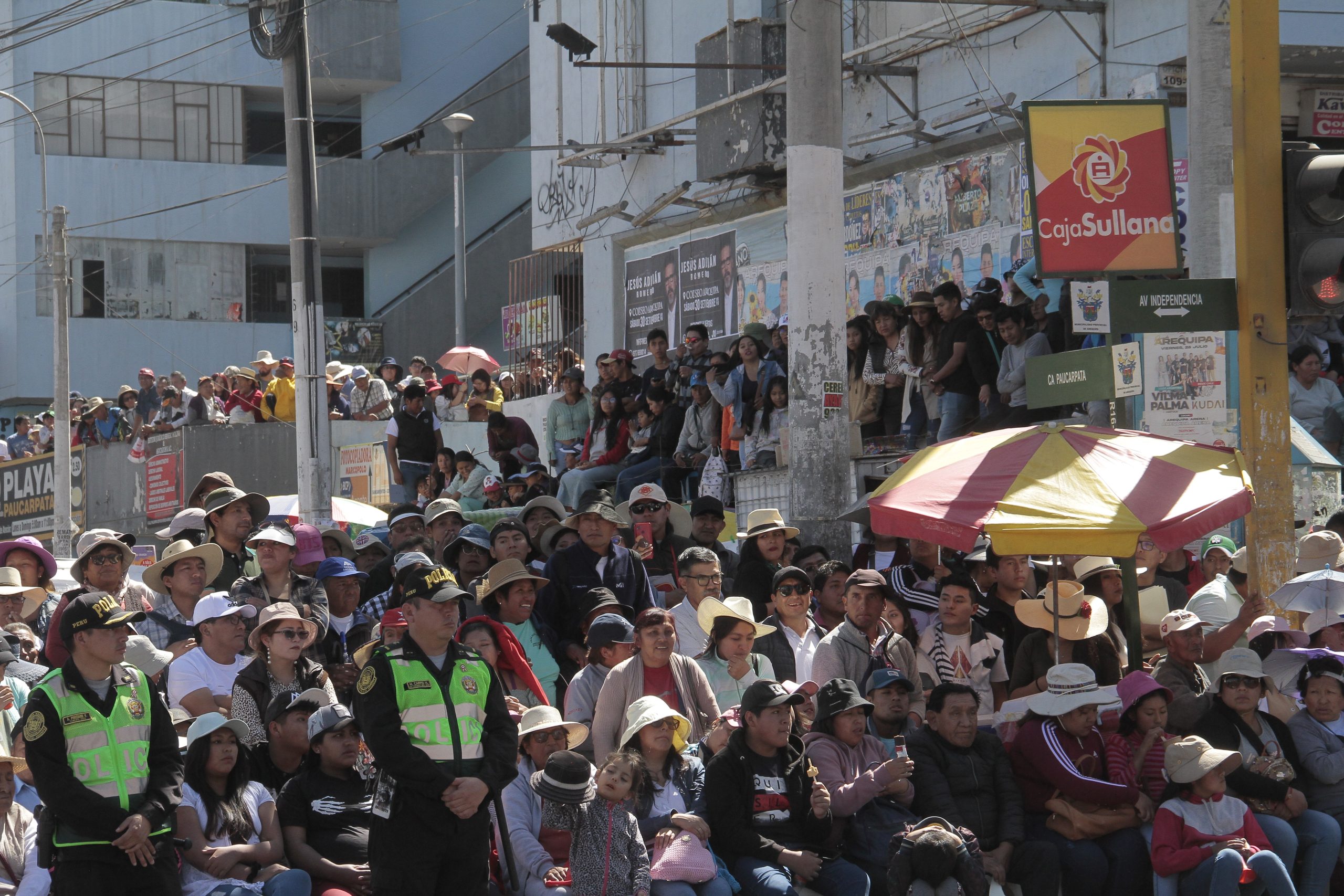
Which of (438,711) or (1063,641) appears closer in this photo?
(438,711)

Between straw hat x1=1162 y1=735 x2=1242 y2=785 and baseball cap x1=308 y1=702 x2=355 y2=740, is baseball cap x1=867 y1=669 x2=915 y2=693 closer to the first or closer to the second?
straw hat x1=1162 y1=735 x2=1242 y2=785

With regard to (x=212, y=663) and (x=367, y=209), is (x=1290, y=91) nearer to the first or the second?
(x=212, y=663)

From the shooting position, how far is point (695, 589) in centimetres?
980

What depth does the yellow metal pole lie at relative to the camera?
374 inches

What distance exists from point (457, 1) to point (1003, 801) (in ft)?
113

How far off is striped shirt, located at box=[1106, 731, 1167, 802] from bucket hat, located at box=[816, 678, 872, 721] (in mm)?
1354

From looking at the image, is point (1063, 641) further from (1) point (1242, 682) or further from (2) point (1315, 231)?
(2) point (1315, 231)

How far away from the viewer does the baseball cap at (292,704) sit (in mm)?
7840

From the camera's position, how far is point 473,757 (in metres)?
6.56

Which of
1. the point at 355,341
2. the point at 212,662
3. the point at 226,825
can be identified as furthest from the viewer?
the point at 355,341

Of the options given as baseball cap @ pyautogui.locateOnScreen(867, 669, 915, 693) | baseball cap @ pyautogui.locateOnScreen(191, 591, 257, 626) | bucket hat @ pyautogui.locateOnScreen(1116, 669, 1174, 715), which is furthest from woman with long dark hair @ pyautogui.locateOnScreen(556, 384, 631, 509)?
bucket hat @ pyautogui.locateOnScreen(1116, 669, 1174, 715)

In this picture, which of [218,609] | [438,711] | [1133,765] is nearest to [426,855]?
[438,711]

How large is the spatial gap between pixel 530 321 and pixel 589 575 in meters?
18.3

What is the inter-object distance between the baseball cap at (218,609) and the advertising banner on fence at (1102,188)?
4993mm
